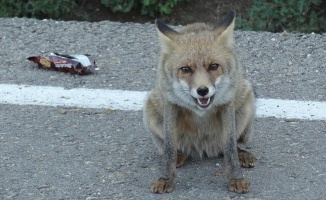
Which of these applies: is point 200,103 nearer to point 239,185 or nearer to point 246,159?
point 239,185

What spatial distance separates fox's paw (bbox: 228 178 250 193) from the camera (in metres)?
5.62

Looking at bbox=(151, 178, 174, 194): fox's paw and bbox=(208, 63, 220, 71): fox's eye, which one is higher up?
bbox=(208, 63, 220, 71): fox's eye

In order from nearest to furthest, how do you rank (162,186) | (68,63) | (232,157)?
(162,186), (232,157), (68,63)

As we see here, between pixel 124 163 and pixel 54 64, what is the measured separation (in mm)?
2201

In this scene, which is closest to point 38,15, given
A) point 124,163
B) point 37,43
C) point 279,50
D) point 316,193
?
point 37,43

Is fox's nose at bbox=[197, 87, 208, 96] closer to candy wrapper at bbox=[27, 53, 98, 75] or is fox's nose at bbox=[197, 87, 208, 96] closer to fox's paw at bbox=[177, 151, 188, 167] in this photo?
fox's paw at bbox=[177, 151, 188, 167]

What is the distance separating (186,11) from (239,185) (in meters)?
6.08

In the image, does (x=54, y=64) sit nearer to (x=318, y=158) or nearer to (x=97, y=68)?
(x=97, y=68)

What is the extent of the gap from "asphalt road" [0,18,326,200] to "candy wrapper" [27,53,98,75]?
0.07 m

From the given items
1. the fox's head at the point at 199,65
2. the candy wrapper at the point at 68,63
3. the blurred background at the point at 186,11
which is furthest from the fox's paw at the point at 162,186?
the blurred background at the point at 186,11

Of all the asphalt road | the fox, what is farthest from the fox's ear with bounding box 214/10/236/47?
the asphalt road

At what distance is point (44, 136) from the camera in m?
6.66

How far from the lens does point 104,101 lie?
738cm

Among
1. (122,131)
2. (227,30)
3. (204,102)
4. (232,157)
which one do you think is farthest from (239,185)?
(122,131)
